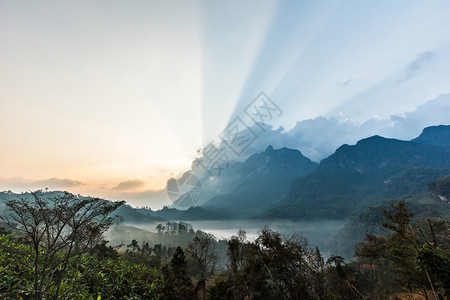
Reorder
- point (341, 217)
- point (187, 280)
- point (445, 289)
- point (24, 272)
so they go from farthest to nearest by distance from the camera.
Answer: point (341, 217)
point (187, 280)
point (24, 272)
point (445, 289)

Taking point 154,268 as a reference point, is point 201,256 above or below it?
above

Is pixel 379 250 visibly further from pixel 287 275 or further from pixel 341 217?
pixel 341 217

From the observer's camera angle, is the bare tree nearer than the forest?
No

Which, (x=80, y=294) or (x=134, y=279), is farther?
(x=134, y=279)

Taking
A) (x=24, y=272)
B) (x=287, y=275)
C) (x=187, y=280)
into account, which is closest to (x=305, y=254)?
(x=287, y=275)

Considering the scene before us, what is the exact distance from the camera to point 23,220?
31.1 ft

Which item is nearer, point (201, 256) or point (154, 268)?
point (154, 268)

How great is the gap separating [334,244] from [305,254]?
127 meters

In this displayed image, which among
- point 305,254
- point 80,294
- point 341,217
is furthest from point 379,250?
point 341,217

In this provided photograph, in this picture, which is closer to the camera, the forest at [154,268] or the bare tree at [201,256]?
the forest at [154,268]

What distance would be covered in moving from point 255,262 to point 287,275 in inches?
107

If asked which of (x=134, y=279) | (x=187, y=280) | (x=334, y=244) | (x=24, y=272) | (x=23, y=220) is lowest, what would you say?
(x=334, y=244)

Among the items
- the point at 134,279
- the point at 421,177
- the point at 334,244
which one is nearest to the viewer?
the point at 134,279

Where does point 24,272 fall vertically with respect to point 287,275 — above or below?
above
